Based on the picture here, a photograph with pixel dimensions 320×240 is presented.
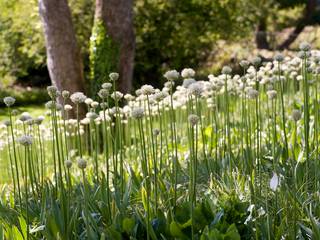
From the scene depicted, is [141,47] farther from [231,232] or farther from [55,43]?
[231,232]

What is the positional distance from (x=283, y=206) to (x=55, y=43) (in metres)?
6.23

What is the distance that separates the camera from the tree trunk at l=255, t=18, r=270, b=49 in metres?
20.3

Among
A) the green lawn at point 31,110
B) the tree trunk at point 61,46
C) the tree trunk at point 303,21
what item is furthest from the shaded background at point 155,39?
the tree trunk at point 61,46

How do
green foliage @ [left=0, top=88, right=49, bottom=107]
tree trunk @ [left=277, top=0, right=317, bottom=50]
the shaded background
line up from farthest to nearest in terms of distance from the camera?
1. tree trunk @ [left=277, top=0, right=317, bottom=50]
2. green foliage @ [left=0, top=88, right=49, bottom=107]
3. the shaded background

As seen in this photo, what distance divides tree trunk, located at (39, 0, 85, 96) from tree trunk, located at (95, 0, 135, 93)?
0.55 metres

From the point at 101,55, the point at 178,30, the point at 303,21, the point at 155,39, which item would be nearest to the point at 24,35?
the point at 155,39

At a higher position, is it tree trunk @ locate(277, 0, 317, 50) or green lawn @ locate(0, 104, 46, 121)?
tree trunk @ locate(277, 0, 317, 50)

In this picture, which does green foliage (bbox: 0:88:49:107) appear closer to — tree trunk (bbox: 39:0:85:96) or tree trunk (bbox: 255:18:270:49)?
tree trunk (bbox: 39:0:85:96)

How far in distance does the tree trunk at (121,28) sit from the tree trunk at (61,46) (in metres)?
0.55

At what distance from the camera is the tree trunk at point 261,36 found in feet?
66.7

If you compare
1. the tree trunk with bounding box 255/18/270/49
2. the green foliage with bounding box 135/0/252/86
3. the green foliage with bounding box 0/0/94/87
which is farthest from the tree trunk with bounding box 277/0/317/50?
the green foliage with bounding box 0/0/94/87

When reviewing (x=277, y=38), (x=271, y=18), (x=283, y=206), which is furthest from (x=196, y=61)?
(x=283, y=206)

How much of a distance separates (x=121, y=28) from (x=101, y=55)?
541 millimetres

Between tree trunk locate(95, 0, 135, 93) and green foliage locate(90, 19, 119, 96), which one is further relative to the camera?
green foliage locate(90, 19, 119, 96)
